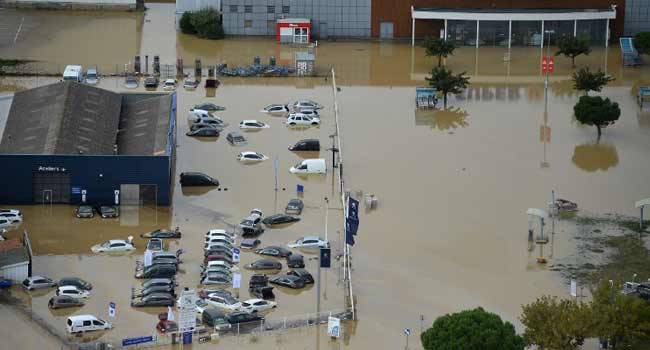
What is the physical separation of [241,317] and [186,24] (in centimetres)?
3239

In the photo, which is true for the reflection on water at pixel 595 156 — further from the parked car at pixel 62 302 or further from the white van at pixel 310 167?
the parked car at pixel 62 302

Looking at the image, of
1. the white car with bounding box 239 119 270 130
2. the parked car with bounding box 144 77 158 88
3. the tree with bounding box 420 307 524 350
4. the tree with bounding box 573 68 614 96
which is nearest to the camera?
the tree with bounding box 420 307 524 350

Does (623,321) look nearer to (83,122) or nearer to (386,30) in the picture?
(83,122)

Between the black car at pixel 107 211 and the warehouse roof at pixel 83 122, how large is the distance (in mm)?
1761

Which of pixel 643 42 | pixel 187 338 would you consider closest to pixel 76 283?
pixel 187 338

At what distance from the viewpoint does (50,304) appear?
3400cm

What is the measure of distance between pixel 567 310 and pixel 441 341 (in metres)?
2.68

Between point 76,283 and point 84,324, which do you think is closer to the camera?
point 84,324

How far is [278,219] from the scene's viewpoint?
1566 inches

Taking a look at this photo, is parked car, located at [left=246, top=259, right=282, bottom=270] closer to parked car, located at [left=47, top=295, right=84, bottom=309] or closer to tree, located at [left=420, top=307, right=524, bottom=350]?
parked car, located at [left=47, top=295, right=84, bottom=309]

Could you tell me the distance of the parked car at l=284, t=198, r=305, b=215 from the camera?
4053 centimetres

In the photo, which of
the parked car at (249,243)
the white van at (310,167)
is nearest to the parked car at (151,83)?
the white van at (310,167)

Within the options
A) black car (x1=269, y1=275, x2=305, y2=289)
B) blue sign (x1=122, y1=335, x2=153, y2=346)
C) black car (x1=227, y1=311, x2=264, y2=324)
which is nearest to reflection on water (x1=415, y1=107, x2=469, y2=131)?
black car (x1=269, y1=275, x2=305, y2=289)

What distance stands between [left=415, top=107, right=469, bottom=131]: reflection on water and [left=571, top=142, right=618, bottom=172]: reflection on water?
13.8 feet
